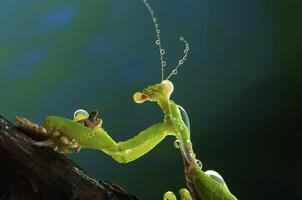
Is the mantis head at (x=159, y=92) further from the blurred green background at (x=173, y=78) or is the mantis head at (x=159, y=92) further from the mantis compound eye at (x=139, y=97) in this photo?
the blurred green background at (x=173, y=78)

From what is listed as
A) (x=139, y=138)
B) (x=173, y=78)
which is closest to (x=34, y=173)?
(x=139, y=138)

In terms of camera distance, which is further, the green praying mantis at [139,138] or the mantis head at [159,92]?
the mantis head at [159,92]

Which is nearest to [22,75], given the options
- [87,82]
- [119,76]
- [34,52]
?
[34,52]

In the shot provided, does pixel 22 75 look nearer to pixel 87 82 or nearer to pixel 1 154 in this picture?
pixel 87 82

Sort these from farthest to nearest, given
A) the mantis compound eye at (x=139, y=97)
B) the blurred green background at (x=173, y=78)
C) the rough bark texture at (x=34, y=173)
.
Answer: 1. the blurred green background at (x=173, y=78)
2. the mantis compound eye at (x=139, y=97)
3. the rough bark texture at (x=34, y=173)

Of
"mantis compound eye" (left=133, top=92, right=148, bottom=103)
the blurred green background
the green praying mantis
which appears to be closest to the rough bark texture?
the green praying mantis

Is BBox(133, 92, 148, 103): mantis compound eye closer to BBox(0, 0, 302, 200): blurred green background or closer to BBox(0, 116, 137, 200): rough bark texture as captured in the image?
BBox(0, 116, 137, 200): rough bark texture

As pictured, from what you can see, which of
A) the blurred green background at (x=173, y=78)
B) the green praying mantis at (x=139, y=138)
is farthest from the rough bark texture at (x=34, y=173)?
the blurred green background at (x=173, y=78)
